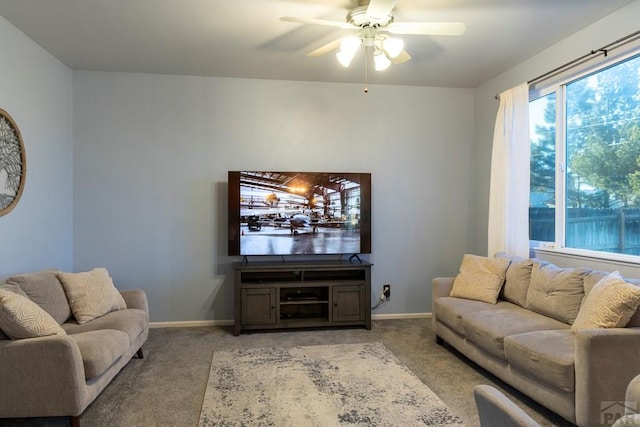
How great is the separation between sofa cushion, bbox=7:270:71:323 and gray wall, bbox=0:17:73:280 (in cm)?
34

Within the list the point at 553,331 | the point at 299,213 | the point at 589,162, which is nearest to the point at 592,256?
the point at 589,162

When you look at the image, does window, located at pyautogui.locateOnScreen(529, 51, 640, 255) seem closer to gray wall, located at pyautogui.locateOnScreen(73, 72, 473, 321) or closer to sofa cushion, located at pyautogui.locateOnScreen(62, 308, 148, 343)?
gray wall, located at pyautogui.locateOnScreen(73, 72, 473, 321)

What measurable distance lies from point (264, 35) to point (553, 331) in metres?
3.05

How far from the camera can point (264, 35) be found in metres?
3.30

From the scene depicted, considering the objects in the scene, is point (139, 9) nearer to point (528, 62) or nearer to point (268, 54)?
point (268, 54)

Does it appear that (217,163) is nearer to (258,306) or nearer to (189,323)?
(258,306)

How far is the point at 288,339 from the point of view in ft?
12.7

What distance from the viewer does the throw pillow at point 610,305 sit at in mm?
2270

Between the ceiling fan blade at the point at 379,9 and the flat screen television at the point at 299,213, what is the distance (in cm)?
196

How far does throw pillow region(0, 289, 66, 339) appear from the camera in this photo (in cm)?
221

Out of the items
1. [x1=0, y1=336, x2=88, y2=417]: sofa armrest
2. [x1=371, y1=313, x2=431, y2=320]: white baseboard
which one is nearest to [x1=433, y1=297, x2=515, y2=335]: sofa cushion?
[x1=371, y1=313, x2=431, y2=320]: white baseboard

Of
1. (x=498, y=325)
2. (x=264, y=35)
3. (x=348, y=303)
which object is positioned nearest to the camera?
(x=498, y=325)

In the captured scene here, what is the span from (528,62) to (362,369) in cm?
319

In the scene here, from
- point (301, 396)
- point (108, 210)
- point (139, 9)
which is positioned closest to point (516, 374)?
point (301, 396)
